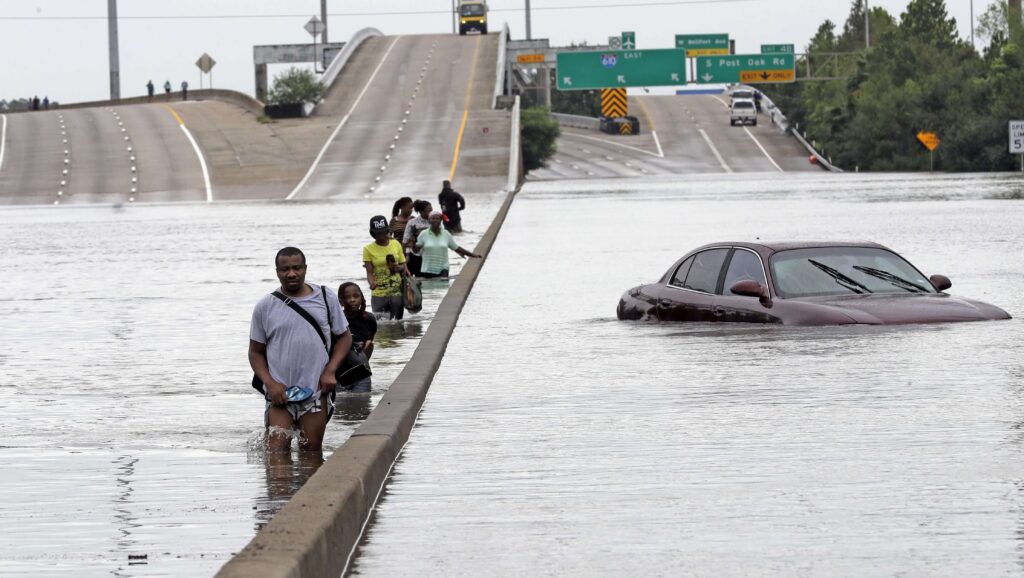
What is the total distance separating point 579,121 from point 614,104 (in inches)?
183

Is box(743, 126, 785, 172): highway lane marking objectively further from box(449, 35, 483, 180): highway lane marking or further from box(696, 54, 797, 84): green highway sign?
box(449, 35, 483, 180): highway lane marking

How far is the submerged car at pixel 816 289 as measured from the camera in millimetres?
18141

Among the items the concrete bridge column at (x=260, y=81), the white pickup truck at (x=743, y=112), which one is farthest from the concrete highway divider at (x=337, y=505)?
the concrete bridge column at (x=260, y=81)

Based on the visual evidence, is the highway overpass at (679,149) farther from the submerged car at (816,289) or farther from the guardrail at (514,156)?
the submerged car at (816,289)

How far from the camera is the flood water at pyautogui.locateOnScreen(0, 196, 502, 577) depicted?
891 cm

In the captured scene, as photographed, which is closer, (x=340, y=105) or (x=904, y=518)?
(x=904, y=518)

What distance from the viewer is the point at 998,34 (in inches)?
5118

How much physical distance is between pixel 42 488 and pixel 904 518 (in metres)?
4.56

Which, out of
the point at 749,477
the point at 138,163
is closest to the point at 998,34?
the point at 138,163

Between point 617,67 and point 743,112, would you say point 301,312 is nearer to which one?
point 617,67

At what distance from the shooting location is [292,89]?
10188 centimetres

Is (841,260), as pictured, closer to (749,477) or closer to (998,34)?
(749,477)

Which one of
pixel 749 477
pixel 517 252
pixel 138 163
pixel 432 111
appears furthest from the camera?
pixel 432 111

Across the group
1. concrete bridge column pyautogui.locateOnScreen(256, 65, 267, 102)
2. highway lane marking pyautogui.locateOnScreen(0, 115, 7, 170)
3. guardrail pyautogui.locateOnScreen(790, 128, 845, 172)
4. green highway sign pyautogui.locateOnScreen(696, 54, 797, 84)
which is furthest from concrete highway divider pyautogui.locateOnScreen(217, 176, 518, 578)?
concrete bridge column pyautogui.locateOnScreen(256, 65, 267, 102)
